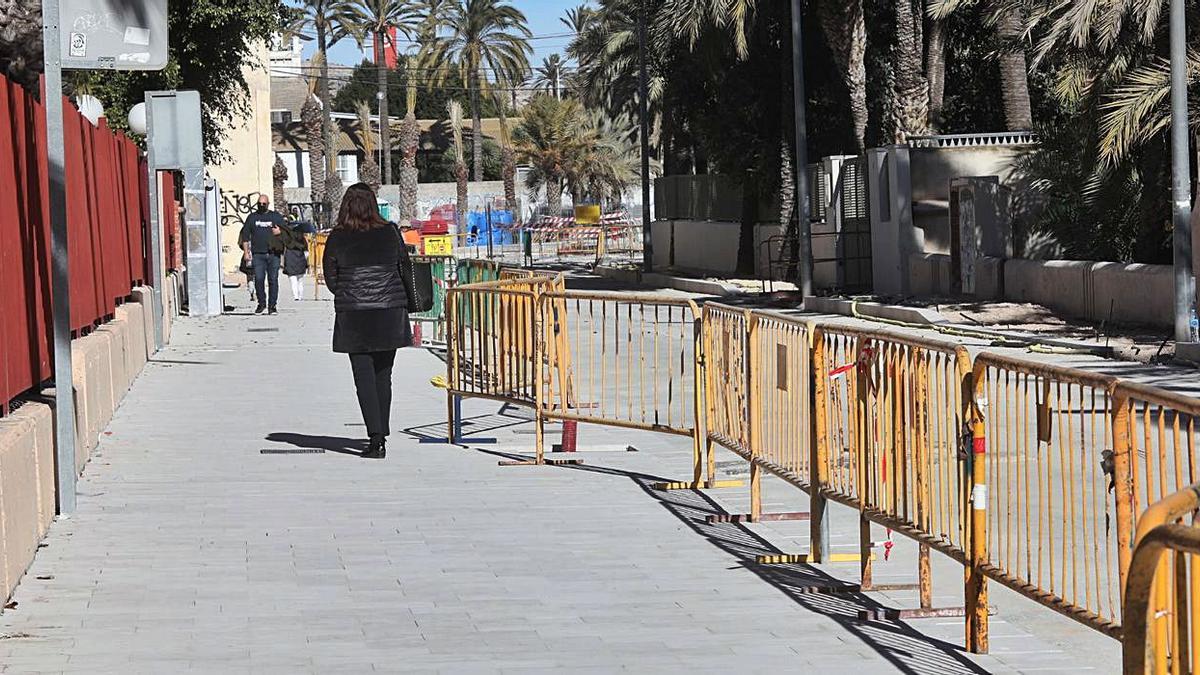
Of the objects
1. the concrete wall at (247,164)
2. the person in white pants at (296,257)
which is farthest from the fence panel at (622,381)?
the concrete wall at (247,164)

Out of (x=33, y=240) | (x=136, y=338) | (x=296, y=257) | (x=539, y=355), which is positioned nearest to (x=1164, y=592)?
(x=33, y=240)

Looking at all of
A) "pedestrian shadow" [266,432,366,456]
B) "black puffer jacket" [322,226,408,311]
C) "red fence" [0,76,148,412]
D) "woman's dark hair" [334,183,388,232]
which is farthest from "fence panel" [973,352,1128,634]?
"pedestrian shadow" [266,432,366,456]

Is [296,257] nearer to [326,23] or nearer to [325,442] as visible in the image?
[325,442]

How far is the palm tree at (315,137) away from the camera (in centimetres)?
7581

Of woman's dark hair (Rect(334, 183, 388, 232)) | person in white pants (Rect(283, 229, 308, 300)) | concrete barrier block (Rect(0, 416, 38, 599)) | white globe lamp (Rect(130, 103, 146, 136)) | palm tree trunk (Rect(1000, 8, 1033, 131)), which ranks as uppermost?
palm tree trunk (Rect(1000, 8, 1033, 131))

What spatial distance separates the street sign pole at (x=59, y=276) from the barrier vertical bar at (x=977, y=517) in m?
4.77

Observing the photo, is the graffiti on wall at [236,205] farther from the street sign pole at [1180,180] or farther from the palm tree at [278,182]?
the street sign pole at [1180,180]

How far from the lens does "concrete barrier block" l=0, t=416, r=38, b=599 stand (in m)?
7.15

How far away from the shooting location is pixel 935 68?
4069 cm

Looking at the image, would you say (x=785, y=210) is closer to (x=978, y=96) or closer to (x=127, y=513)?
(x=978, y=96)

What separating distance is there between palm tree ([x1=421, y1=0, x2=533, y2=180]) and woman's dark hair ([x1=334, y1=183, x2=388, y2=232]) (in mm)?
69028

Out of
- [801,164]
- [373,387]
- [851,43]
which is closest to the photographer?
[373,387]

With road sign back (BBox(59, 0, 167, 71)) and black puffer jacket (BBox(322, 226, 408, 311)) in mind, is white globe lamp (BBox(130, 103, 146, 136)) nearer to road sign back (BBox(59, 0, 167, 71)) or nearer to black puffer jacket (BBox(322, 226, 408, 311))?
black puffer jacket (BBox(322, 226, 408, 311))

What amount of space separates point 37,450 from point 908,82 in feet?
95.0
